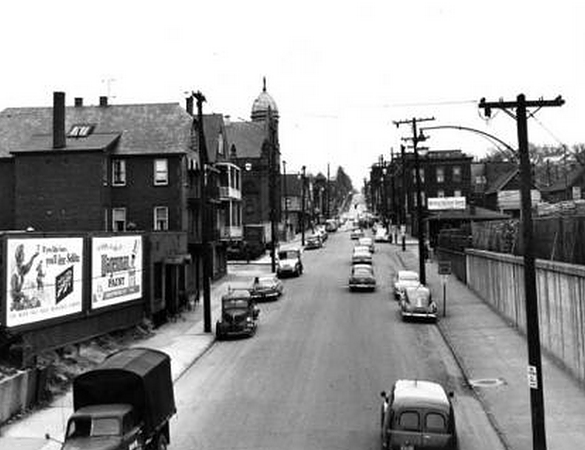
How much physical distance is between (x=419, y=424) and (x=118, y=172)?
40815 mm

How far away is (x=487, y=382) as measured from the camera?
24.3 metres

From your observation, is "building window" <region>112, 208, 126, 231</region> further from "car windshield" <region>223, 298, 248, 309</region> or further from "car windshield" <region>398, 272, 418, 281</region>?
"car windshield" <region>398, 272, 418, 281</region>

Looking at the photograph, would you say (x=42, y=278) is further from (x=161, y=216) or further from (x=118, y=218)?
(x=118, y=218)

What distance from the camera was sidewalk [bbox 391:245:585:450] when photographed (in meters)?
18.6

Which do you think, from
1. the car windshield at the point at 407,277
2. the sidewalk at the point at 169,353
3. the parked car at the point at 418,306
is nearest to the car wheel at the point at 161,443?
the sidewalk at the point at 169,353

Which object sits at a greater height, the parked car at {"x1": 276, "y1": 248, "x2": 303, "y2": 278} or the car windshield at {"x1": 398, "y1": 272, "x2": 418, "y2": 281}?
the parked car at {"x1": 276, "y1": 248, "x2": 303, "y2": 278}

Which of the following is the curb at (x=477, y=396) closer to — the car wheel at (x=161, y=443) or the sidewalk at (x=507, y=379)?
the sidewalk at (x=507, y=379)

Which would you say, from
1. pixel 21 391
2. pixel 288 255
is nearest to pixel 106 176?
pixel 288 255

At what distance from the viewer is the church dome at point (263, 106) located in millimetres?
119062

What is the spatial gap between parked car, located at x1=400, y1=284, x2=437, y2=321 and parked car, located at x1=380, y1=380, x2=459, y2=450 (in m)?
20.5

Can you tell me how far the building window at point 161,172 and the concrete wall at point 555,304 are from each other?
24683 mm

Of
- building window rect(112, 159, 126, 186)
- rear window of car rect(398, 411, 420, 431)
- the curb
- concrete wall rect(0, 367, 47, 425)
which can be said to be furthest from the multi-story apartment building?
rear window of car rect(398, 411, 420, 431)

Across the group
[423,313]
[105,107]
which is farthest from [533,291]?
[105,107]

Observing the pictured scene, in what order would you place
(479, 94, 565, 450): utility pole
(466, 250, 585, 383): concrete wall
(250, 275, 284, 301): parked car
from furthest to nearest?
(250, 275, 284, 301): parked car
(466, 250, 585, 383): concrete wall
(479, 94, 565, 450): utility pole
